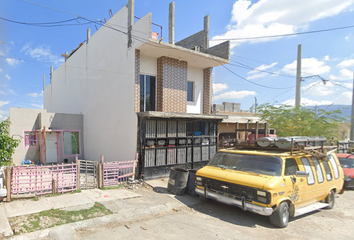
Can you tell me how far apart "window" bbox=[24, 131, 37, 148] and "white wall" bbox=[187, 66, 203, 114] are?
31.9 feet

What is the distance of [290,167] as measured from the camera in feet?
18.5

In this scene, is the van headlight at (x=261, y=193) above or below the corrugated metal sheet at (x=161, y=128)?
below

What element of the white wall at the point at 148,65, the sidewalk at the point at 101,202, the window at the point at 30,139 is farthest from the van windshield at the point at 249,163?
the window at the point at 30,139

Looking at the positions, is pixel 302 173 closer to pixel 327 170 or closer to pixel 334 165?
pixel 327 170

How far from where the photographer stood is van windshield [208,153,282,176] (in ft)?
18.1

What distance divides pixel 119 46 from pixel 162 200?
7.87 meters

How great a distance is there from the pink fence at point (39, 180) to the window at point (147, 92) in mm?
4365

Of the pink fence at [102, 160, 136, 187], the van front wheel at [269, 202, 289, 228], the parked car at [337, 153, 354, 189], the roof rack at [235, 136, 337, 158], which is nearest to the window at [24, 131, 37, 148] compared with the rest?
the pink fence at [102, 160, 136, 187]

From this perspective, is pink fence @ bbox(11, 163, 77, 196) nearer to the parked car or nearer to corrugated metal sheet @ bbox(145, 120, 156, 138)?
corrugated metal sheet @ bbox(145, 120, 156, 138)

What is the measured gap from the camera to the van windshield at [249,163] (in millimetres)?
5516

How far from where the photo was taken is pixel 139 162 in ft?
30.3

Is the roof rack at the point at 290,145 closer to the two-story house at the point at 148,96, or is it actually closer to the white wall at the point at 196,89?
the two-story house at the point at 148,96

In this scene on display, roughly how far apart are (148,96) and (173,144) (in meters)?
2.69

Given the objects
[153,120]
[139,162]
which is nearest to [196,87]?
[153,120]
